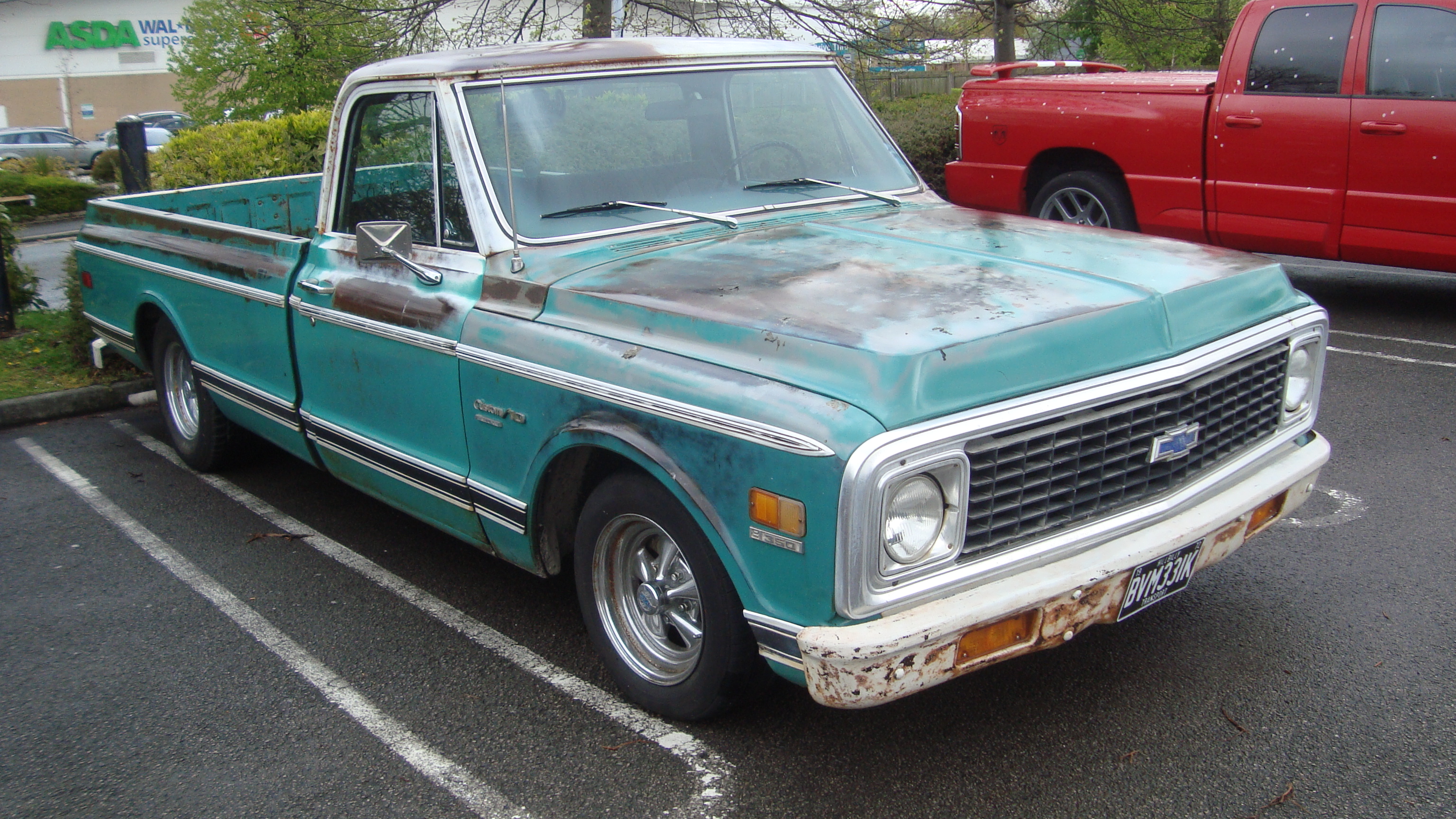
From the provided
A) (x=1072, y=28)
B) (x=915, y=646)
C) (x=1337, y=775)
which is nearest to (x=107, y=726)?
(x=915, y=646)

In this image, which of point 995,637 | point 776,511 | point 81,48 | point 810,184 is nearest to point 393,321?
point 810,184

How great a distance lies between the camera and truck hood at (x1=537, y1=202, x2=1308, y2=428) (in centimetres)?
259

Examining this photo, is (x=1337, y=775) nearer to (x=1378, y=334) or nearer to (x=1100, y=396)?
(x=1100, y=396)

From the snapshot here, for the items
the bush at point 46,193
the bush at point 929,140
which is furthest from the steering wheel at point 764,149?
the bush at point 46,193

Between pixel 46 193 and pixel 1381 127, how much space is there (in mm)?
20526

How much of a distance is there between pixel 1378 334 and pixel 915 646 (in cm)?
596

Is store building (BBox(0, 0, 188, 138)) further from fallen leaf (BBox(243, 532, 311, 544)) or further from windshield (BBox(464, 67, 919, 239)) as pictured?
windshield (BBox(464, 67, 919, 239))

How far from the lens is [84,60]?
144 ft

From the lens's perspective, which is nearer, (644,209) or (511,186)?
(511,186)

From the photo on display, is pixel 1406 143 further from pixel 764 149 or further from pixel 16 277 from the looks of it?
pixel 16 277

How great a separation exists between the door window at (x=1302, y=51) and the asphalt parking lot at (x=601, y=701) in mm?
3370

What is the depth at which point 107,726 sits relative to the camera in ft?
11.2

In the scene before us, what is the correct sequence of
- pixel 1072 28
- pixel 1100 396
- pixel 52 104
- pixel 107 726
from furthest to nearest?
1. pixel 52 104
2. pixel 1072 28
3. pixel 107 726
4. pixel 1100 396

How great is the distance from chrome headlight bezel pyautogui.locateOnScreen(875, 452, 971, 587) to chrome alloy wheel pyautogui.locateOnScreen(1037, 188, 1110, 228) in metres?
6.15
